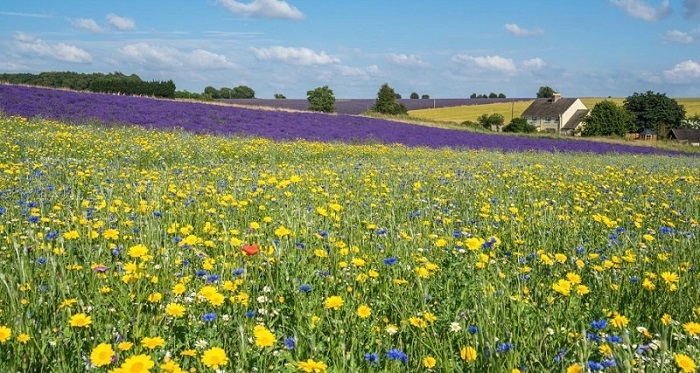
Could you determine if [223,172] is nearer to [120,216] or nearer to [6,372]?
[120,216]

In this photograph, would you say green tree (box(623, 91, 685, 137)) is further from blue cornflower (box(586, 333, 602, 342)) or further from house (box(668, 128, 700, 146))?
blue cornflower (box(586, 333, 602, 342))

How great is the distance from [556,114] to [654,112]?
47.8 feet

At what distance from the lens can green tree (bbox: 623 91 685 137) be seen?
82812 mm

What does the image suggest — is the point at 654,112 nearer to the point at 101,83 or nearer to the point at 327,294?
the point at 101,83

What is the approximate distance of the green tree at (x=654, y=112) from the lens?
82.8 metres

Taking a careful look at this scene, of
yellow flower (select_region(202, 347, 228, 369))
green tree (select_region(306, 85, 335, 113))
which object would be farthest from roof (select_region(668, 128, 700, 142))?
yellow flower (select_region(202, 347, 228, 369))

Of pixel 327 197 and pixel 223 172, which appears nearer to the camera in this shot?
pixel 327 197

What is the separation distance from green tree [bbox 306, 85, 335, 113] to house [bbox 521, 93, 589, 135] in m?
35.8

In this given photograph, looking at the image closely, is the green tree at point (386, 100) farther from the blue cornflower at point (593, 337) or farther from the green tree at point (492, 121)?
the blue cornflower at point (593, 337)

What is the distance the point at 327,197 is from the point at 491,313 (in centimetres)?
363

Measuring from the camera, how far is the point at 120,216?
4.38 m

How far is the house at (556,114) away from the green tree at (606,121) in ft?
25.1

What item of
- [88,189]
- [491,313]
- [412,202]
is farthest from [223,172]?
[491,313]

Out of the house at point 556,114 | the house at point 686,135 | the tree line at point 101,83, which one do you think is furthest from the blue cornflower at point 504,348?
the house at point 556,114
